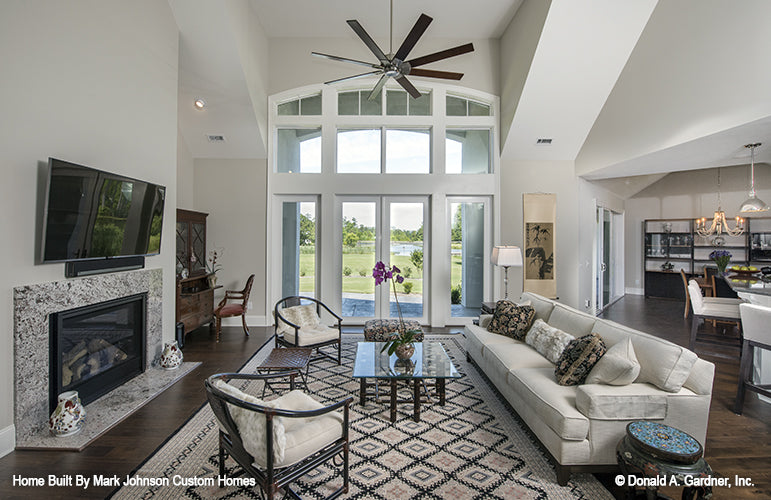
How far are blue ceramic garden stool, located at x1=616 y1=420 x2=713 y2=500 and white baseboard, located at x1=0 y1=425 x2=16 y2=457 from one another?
3841 millimetres

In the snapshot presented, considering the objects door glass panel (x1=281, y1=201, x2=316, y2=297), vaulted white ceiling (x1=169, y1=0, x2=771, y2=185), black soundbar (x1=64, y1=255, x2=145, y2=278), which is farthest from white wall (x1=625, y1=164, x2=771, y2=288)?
black soundbar (x1=64, y1=255, x2=145, y2=278)

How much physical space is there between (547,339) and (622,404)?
116 centimetres

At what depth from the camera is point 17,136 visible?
7.97 feet

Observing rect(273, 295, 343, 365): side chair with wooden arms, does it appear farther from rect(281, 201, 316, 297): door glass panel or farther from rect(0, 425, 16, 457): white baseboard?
rect(0, 425, 16, 457): white baseboard

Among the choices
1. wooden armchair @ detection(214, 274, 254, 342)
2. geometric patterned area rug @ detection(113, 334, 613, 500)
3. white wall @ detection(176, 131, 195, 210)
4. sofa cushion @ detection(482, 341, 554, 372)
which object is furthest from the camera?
white wall @ detection(176, 131, 195, 210)

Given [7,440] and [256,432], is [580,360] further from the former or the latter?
[7,440]

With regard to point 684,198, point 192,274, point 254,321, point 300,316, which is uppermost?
point 684,198

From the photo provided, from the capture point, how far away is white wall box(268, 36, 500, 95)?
5.97m

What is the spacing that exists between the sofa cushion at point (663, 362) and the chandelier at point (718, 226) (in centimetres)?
709

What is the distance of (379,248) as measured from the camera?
619 cm

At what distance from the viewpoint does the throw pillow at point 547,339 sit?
3143 mm

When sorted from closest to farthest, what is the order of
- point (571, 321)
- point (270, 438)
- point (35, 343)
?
point (270, 438) → point (35, 343) → point (571, 321)

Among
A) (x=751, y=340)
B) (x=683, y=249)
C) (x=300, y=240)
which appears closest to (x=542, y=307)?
(x=751, y=340)

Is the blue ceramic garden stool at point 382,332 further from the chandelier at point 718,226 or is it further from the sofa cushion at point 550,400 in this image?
the chandelier at point 718,226
